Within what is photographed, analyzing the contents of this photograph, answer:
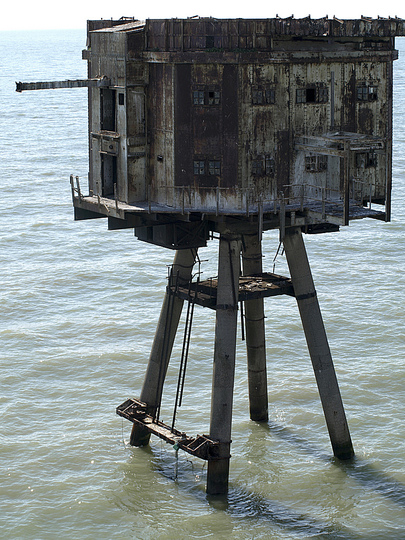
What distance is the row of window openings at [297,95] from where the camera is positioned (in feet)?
89.9

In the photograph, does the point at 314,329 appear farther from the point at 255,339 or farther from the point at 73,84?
the point at 73,84

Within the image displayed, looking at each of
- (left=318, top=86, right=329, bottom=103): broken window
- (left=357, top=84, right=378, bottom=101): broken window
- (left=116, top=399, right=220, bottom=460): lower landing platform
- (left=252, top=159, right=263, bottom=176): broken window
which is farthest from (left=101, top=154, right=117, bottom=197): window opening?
(left=357, top=84, right=378, bottom=101): broken window

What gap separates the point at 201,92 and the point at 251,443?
38.6 feet

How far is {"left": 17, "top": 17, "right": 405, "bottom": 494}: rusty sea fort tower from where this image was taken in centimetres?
2745

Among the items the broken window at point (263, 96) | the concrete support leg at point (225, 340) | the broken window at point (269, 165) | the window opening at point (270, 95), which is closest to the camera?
the broken window at point (263, 96)

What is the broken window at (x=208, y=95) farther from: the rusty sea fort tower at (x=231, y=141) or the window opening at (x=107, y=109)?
the window opening at (x=107, y=109)

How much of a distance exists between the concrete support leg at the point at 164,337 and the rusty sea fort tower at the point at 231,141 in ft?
2.08

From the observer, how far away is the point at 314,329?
1219 inches

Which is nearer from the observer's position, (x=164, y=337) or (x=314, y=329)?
(x=314, y=329)

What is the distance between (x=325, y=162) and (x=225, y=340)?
5.59 meters

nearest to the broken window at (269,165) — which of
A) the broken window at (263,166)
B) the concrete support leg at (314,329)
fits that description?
the broken window at (263,166)

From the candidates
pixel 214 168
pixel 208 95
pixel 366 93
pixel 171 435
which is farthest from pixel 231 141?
pixel 171 435

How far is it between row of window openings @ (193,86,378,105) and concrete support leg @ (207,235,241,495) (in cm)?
370

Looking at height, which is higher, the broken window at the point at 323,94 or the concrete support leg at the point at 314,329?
the broken window at the point at 323,94
